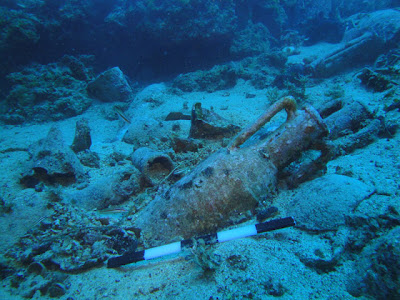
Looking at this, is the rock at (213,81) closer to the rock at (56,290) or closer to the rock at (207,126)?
the rock at (207,126)

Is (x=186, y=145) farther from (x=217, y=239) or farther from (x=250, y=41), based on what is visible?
(x=250, y=41)

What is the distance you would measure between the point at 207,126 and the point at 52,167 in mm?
3111

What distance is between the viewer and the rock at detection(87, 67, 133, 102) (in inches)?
343

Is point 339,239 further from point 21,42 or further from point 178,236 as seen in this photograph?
point 21,42

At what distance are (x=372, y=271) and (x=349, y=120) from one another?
10.1 feet

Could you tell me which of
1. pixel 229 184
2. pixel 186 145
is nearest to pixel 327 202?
pixel 229 184

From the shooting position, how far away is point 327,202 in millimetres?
2035

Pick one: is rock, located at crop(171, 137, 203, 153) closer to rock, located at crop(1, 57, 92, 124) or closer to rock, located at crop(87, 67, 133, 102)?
rock, located at crop(87, 67, 133, 102)

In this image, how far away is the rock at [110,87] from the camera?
870cm

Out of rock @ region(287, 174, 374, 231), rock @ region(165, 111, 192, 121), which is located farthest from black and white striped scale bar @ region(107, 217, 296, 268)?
rock @ region(165, 111, 192, 121)

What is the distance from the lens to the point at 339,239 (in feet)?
5.74

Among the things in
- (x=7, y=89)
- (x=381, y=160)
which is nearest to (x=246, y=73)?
(x=381, y=160)

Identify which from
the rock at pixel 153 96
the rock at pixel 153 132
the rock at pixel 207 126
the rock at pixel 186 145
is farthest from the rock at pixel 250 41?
the rock at pixel 186 145

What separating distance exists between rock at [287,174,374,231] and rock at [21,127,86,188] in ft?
12.7
